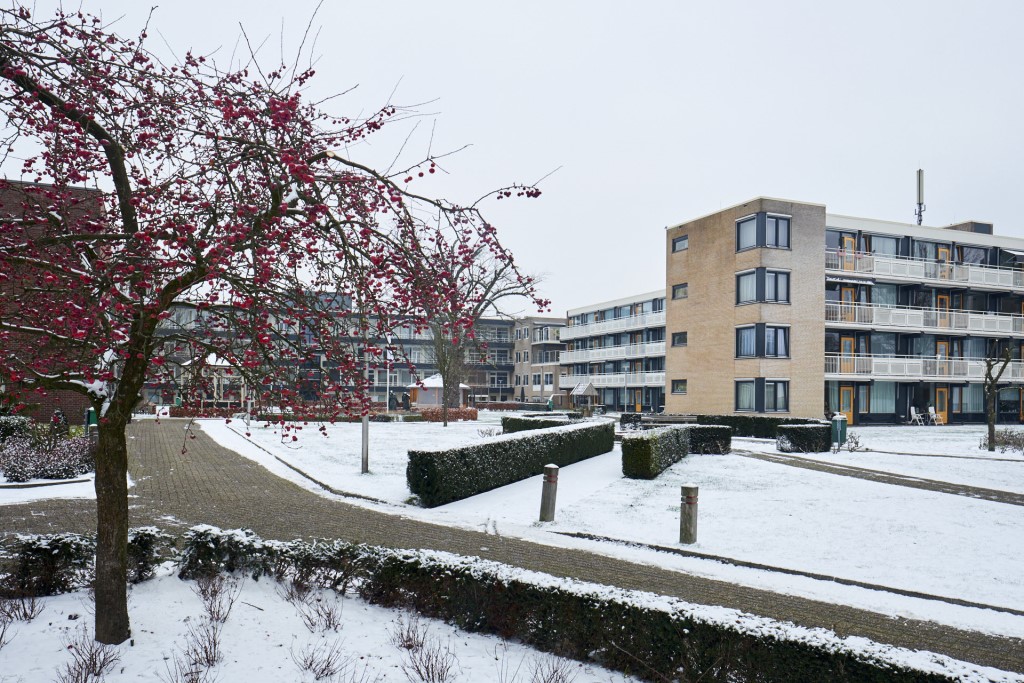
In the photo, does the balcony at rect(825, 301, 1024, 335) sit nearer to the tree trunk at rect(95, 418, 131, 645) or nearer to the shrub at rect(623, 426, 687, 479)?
the shrub at rect(623, 426, 687, 479)

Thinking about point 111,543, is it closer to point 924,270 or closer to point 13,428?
point 13,428

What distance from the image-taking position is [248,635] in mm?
5965

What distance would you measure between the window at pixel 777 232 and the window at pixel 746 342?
449 centimetres

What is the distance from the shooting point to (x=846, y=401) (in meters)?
38.1

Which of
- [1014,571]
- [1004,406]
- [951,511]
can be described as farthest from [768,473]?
[1004,406]

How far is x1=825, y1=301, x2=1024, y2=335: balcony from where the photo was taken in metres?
37.0

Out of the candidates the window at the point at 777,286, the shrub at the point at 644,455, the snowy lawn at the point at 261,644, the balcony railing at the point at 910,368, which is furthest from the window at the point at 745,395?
the snowy lawn at the point at 261,644

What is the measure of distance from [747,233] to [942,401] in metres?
17.9

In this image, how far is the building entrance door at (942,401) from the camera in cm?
4108

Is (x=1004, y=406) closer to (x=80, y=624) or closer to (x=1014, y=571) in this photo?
(x=1014, y=571)

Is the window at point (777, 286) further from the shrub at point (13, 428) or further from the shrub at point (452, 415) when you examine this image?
the shrub at point (13, 428)

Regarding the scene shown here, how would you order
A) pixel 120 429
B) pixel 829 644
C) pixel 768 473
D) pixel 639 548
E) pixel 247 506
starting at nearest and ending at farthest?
pixel 829 644 < pixel 120 429 < pixel 639 548 < pixel 247 506 < pixel 768 473

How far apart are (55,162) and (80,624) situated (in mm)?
4024

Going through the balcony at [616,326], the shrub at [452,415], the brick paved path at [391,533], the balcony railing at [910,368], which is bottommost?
the shrub at [452,415]
